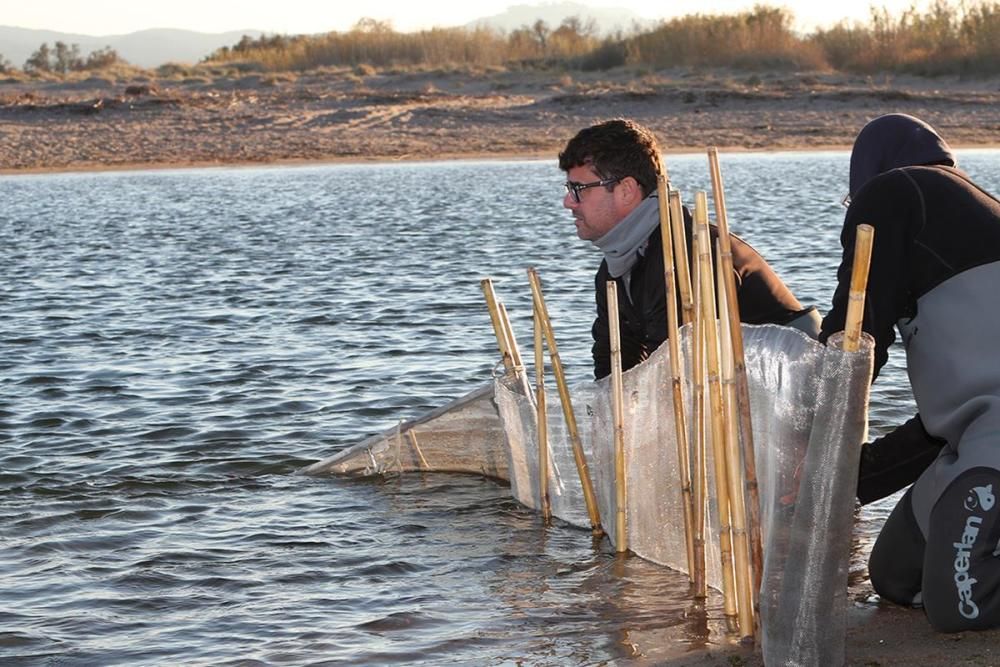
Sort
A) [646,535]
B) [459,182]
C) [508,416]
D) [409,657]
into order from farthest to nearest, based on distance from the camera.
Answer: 1. [459,182]
2. [508,416]
3. [646,535]
4. [409,657]

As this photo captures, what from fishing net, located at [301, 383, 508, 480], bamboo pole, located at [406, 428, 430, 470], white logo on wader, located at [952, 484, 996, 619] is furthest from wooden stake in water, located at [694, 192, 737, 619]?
bamboo pole, located at [406, 428, 430, 470]

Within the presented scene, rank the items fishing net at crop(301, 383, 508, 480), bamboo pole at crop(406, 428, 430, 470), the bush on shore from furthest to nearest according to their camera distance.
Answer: the bush on shore, bamboo pole at crop(406, 428, 430, 470), fishing net at crop(301, 383, 508, 480)

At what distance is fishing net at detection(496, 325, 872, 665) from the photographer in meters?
3.38

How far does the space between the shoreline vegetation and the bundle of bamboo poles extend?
21629mm

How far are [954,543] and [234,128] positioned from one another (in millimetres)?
25012

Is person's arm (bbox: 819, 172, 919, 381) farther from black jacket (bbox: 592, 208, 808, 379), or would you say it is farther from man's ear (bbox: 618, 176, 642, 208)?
man's ear (bbox: 618, 176, 642, 208)

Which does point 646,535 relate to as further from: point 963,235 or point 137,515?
point 137,515

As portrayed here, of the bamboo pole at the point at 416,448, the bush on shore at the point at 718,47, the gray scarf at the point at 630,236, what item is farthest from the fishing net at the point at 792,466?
the bush on shore at the point at 718,47

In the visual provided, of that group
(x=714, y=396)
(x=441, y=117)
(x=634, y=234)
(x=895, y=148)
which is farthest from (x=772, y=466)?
(x=441, y=117)

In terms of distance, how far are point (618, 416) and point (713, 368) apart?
0.79 m

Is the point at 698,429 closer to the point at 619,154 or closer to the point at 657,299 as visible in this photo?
the point at 657,299

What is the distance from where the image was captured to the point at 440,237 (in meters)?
16.5

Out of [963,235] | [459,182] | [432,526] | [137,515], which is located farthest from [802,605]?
[459,182]

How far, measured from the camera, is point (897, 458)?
14.8 ft
